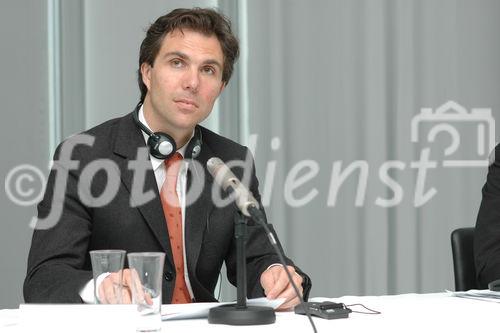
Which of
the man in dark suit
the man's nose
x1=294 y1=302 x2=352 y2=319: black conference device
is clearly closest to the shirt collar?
the man in dark suit

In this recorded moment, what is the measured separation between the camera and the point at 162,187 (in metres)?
2.21

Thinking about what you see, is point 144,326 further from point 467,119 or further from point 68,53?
point 467,119

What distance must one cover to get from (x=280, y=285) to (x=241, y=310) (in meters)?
0.26

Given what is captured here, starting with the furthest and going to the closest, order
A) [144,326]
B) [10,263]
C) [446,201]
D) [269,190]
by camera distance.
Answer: [446,201]
[269,190]
[10,263]
[144,326]

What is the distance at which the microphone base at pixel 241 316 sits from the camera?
5.15 feet

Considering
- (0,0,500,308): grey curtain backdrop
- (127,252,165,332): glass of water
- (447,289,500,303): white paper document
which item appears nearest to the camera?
(127,252,165,332): glass of water

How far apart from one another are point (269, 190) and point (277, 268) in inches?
70.0

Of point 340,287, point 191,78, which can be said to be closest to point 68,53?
point 191,78

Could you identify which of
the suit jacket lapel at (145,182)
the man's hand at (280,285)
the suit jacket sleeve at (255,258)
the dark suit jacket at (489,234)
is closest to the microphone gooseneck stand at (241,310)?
the man's hand at (280,285)

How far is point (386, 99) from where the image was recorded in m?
3.96

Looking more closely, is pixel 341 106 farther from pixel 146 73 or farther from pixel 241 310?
pixel 241 310

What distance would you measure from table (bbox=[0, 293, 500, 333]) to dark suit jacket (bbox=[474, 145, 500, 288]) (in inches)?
15.6

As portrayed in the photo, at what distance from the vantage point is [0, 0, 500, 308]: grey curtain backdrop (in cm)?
353

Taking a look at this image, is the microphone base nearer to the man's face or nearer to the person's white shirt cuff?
the person's white shirt cuff
